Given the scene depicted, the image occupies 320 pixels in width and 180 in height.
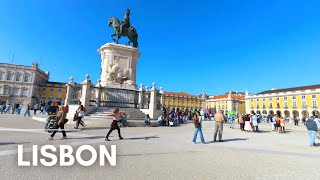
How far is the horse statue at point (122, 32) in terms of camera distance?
754 inches

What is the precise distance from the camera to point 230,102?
277 ft

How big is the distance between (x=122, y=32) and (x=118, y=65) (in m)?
3.99

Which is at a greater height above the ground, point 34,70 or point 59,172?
point 34,70

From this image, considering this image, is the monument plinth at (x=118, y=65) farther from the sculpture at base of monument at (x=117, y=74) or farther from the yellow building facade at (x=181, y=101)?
the yellow building facade at (x=181, y=101)

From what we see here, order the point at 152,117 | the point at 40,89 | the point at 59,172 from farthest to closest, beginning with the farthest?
1. the point at 40,89
2. the point at 152,117
3. the point at 59,172

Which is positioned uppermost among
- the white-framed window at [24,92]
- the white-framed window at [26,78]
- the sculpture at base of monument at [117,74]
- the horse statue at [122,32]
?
the white-framed window at [26,78]

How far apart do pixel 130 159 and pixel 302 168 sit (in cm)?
399

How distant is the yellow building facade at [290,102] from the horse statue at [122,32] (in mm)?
48968

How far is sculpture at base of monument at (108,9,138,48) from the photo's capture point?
1914cm

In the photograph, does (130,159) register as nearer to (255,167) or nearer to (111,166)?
(111,166)

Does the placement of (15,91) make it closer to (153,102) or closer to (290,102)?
(153,102)

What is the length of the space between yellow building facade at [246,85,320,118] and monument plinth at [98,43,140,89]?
49.7 meters

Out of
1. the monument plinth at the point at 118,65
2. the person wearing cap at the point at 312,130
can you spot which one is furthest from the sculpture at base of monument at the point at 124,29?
the person wearing cap at the point at 312,130

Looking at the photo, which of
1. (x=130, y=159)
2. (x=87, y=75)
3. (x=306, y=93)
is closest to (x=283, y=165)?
(x=130, y=159)
